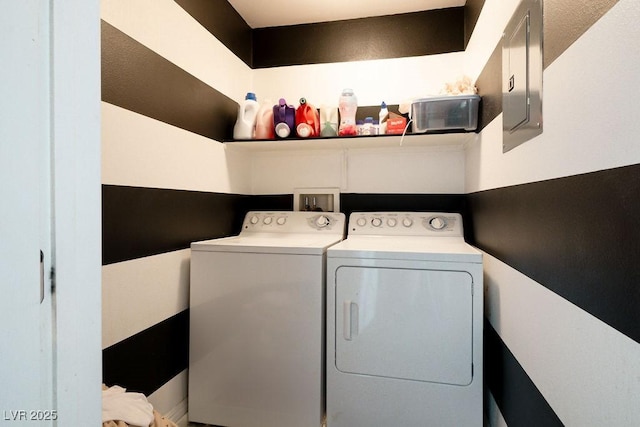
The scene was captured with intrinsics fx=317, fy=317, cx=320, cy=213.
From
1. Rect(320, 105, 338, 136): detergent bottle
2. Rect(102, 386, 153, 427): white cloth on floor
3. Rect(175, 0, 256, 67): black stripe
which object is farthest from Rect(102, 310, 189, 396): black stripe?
Rect(175, 0, 256, 67): black stripe

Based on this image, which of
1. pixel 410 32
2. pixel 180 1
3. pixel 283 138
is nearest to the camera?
pixel 180 1

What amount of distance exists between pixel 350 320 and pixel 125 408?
34.9 inches

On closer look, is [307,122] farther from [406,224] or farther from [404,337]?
[404,337]

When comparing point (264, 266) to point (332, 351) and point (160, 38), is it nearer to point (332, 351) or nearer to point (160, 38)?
point (332, 351)

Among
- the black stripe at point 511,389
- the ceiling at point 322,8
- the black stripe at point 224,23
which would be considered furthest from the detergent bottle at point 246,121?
the black stripe at point 511,389

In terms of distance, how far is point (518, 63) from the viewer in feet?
3.48

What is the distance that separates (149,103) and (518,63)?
1443mm

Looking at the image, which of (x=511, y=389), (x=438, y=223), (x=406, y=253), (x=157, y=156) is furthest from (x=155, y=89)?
(x=511, y=389)

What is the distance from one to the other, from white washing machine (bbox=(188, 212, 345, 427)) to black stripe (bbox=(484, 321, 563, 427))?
75 centimetres

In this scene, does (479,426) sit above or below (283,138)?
below

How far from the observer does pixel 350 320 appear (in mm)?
1454

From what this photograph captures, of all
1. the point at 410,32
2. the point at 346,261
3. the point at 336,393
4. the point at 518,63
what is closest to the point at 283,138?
the point at 346,261

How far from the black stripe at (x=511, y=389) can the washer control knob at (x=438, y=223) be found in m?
0.62

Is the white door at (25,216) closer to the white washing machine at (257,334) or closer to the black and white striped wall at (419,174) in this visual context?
the black and white striped wall at (419,174)
